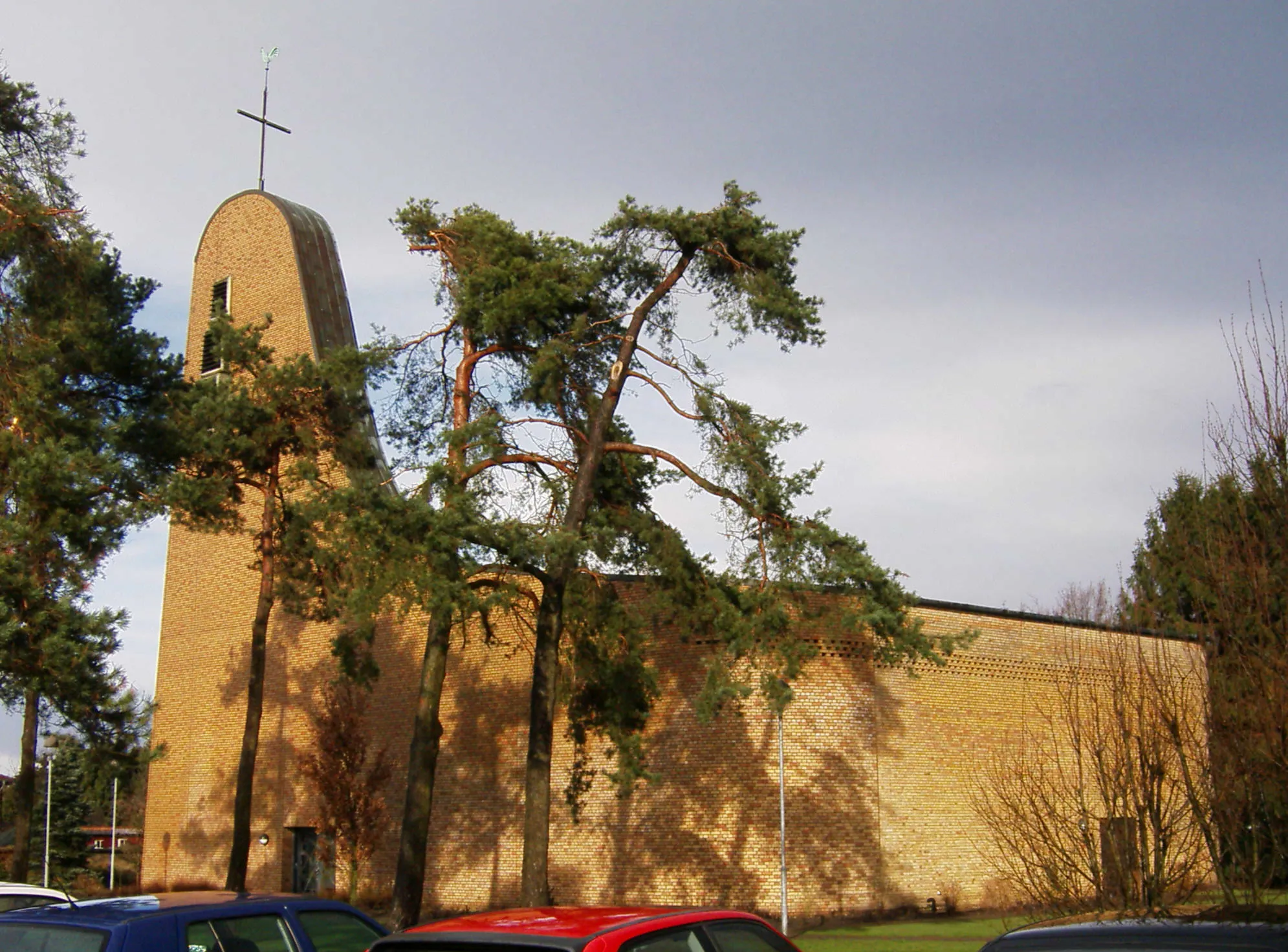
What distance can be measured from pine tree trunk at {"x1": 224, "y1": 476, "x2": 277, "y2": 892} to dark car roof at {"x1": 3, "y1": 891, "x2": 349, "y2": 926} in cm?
1675

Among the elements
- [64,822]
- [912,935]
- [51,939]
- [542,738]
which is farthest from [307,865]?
[51,939]

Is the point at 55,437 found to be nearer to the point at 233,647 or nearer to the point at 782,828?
the point at 782,828

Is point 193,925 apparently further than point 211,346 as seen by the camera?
No

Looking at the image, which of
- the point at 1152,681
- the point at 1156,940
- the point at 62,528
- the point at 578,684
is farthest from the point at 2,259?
the point at 1156,940

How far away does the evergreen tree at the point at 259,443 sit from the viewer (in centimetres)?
2288

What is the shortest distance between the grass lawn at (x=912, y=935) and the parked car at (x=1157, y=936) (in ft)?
52.1

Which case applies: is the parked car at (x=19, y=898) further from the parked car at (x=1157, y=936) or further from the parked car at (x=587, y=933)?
the parked car at (x=1157, y=936)

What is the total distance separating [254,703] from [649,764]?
7.78 m

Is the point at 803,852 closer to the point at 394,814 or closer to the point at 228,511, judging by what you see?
the point at 394,814

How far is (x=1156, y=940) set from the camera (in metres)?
4.23

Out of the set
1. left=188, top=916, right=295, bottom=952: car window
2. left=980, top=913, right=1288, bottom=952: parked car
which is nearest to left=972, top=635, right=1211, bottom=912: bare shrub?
left=980, top=913, right=1288, bottom=952: parked car

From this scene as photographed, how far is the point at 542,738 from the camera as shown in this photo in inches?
794

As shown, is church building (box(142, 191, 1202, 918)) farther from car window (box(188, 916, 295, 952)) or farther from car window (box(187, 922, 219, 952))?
car window (box(187, 922, 219, 952))

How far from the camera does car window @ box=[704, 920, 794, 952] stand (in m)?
5.59
